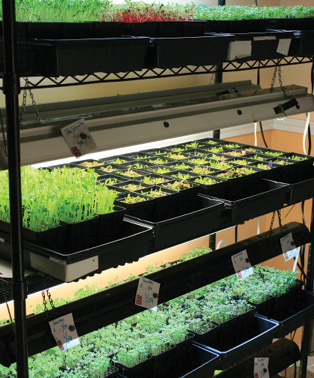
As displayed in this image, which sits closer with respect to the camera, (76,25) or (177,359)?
(76,25)

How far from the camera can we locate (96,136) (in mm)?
1787

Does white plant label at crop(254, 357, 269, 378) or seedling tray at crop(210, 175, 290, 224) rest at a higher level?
seedling tray at crop(210, 175, 290, 224)

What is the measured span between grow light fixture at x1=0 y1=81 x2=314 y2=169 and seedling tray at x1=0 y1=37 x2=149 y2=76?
175mm

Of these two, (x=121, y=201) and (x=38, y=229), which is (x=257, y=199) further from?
(x=38, y=229)

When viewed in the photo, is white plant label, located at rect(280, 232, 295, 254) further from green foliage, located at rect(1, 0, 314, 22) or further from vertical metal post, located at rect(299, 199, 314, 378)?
green foliage, located at rect(1, 0, 314, 22)

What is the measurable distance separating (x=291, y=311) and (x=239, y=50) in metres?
1.32

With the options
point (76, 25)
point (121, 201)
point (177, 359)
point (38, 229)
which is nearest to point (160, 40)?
point (76, 25)

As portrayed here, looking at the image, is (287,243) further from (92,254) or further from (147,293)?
(92,254)

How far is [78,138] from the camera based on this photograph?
172 cm

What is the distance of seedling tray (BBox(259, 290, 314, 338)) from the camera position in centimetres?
267

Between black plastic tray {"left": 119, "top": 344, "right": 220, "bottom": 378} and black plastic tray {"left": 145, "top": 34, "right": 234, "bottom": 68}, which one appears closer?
black plastic tray {"left": 145, "top": 34, "right": 234, "bottom": 68}

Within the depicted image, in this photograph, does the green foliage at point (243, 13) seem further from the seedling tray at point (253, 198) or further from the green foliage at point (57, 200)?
the green foliage at point (57, 200)

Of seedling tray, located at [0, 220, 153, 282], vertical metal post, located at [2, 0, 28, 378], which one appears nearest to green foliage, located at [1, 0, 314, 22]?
vertical metal post, located at [2, 0, 28, 378]

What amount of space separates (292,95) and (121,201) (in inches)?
41.0
